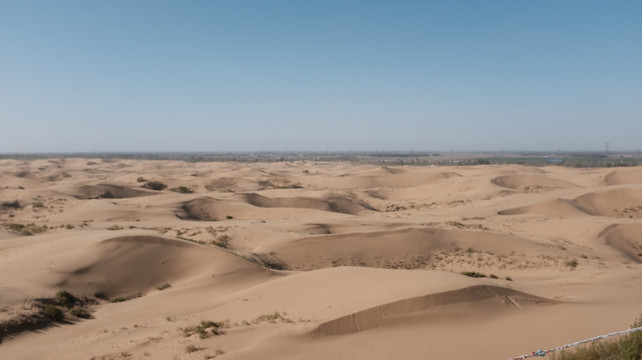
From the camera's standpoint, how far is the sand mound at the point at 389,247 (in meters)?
19.0

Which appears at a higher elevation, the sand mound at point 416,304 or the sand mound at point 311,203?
the sand mound at point 416,304

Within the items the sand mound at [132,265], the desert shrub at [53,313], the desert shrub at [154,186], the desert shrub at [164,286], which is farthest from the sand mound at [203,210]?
the desert shrub at [53,313]

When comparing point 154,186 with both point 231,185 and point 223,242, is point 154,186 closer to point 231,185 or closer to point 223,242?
point 231,185

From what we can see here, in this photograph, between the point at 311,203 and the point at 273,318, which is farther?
the point at 311,203

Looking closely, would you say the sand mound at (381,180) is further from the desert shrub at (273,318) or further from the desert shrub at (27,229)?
the desert shrub at (273,318)

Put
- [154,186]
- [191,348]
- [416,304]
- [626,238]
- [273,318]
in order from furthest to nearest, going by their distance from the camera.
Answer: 1. [154,186]
2. [626,238]
3. [273,318]
4. [416,304]
5. [191,348]

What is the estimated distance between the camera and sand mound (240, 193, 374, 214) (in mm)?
37094

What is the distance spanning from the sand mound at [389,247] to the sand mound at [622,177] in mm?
41799

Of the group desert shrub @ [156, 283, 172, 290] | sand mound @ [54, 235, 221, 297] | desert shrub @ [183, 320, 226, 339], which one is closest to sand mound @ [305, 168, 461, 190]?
sand mound @ [54, 235, 221, 297]

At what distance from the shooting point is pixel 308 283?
12.8m

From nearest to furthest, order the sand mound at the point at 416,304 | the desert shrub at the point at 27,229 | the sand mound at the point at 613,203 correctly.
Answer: the sand mound at the point at 416,304 → the desert shrub at the point at 27,229 → the sand mound at the point at 613,203

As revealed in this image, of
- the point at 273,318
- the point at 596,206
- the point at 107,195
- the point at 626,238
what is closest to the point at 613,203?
the point at 596,206

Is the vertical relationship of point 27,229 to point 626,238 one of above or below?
above

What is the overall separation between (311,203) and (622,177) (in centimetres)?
4340
